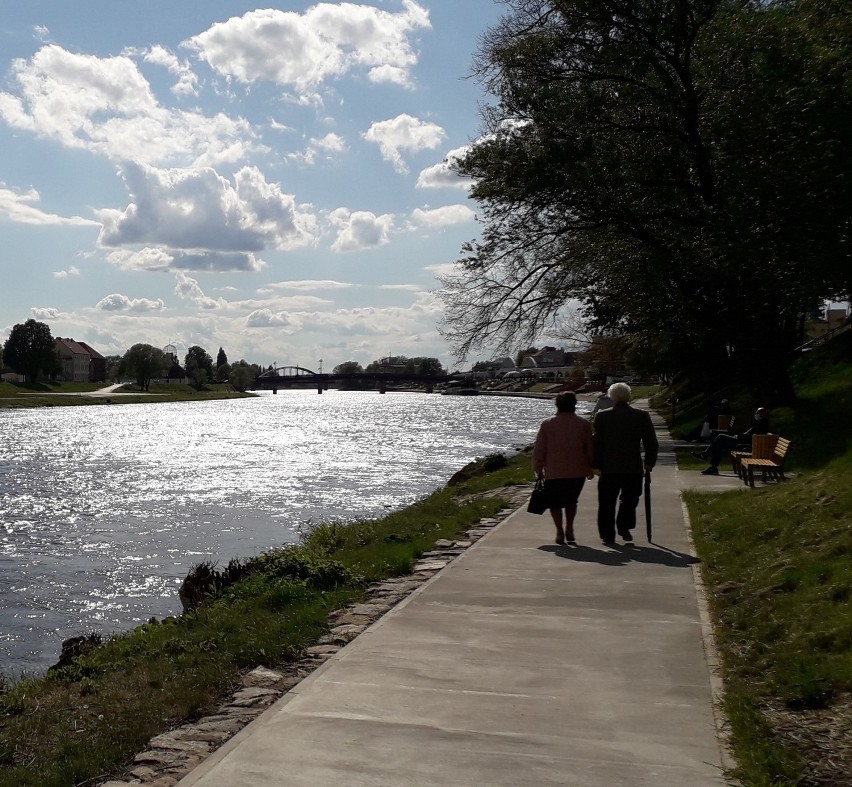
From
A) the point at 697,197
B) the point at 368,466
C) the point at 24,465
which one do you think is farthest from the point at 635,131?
the point at 24,465

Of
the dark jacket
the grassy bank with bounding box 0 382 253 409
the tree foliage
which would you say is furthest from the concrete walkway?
the tree foliage

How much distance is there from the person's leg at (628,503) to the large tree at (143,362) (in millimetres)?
155436

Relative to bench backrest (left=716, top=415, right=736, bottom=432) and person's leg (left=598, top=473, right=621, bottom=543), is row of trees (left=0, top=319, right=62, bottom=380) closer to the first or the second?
bench backrest (left=716, top=415, right=736, bottom=432)

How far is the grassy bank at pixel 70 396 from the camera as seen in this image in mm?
108125

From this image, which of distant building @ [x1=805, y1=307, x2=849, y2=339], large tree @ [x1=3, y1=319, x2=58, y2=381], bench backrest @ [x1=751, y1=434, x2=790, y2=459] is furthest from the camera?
large tree @ [x1=3, y1=319, x2=58, y2=381]

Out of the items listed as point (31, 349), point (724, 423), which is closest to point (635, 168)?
point (724, 423)

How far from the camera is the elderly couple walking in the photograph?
10789 millimetres

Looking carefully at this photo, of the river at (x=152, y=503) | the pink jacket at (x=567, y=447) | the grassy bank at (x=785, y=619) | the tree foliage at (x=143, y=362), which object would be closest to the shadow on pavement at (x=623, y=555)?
the grassy bank at (x=785, y=619)

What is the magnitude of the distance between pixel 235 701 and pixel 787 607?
4.12 m

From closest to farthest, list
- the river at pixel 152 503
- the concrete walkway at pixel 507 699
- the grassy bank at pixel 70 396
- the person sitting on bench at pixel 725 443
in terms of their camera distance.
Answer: the concrete walkway at pixel 507 699 < the river at pixel 152 503 < the person sitting on bench at pixel 725 443 < the grassy bank at pixel 70 396

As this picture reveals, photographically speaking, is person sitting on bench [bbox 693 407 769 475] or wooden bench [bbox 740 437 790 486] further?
person sitting on bench [bbox 693 407 769 475]

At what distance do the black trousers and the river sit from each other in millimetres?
5865

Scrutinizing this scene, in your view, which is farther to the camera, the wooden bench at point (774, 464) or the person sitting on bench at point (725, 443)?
the person sitting on bench at point (725, 443)

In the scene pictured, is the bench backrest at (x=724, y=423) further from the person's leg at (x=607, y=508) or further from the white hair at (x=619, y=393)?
the person's leg at (x=607, y=508)
